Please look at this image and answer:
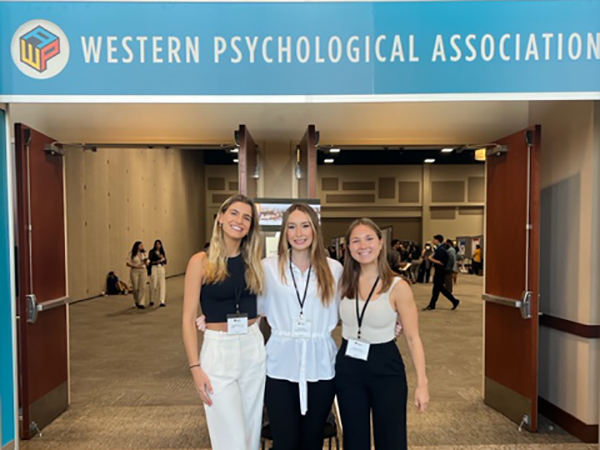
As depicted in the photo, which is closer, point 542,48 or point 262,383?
point 262,383

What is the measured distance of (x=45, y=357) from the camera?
3719 millimetres

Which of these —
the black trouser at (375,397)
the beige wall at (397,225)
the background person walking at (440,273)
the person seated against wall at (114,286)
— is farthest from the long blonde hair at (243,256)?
the beige wall at (397,225)

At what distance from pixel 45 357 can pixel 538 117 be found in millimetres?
4486

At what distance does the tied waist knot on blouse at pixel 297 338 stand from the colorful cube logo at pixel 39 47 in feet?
5.28

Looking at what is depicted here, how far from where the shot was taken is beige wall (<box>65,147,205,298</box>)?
34.9 feet

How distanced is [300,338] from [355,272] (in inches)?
15.8

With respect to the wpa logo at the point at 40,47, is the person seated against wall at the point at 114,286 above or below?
below

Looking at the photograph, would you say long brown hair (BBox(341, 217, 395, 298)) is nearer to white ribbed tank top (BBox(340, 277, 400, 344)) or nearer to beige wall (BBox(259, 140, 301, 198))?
white ribbed tank top (BBox(340, 277, 400, 344))

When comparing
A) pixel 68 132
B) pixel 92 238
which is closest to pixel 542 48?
pixel 68 132

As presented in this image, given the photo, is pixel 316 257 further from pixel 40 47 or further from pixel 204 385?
pixel 40 47

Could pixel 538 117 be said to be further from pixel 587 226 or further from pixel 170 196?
pixel 170 196

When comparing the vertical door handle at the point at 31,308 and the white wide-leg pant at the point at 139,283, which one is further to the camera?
the white wide-leg pant at the point at 139,283

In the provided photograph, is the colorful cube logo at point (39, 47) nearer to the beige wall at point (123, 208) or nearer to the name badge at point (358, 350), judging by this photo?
the name badge at point (358, 350)

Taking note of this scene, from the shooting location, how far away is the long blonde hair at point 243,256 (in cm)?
217
